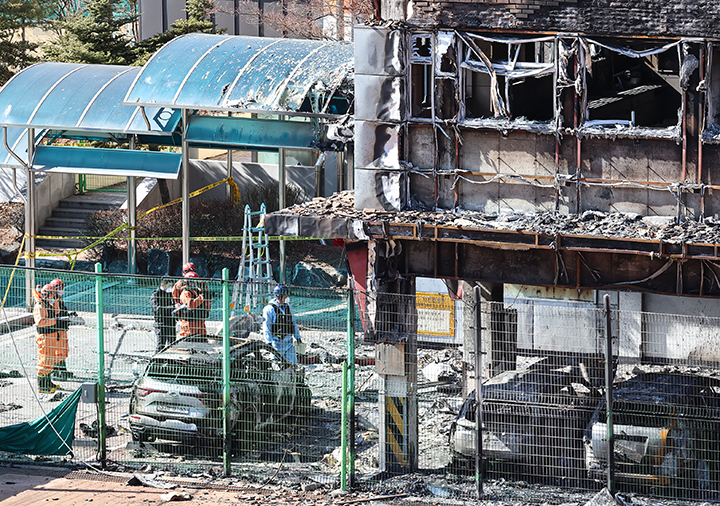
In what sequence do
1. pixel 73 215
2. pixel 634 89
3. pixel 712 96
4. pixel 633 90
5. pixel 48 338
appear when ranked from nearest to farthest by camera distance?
1. pixel 712 96
2. pixel 48 338
3. pixel 633 90
4. pixel 634 89
5. pixel 73 215

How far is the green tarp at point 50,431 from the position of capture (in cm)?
1233

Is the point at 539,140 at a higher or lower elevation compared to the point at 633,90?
lower

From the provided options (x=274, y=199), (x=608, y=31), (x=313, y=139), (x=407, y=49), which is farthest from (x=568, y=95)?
(x=274, y=199)

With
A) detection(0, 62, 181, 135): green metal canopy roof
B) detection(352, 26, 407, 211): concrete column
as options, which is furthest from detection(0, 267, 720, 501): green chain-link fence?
detection(0, 62, 181, 135): green metal canopy roof

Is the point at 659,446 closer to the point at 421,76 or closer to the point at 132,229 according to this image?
the point at 421,76

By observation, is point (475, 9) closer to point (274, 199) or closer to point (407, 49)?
point (407, 49)

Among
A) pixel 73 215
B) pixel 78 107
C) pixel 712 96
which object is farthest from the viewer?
pixel 73 215

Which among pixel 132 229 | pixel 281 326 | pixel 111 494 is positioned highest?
pixel 132 229

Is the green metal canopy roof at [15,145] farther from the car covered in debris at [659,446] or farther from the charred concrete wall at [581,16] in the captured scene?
the car covered in debris at [659,446]

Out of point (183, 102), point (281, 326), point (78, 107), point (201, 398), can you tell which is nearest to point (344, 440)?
point (201, 398)

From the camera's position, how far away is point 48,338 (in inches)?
551

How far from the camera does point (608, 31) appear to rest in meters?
12.1

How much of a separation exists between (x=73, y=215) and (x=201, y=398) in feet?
57.7

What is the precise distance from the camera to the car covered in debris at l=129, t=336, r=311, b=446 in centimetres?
1212
